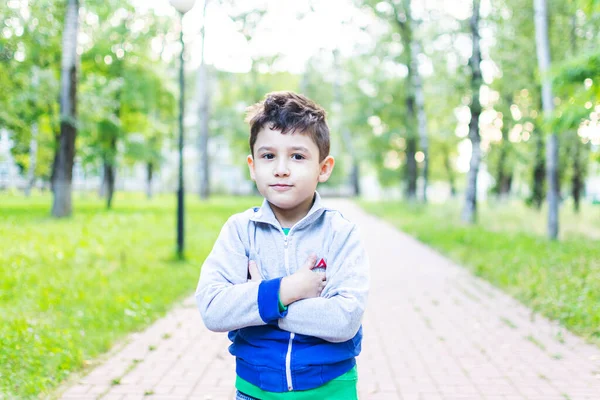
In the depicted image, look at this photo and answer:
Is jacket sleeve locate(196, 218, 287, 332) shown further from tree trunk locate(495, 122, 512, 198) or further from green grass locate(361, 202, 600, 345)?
tree trunk locate(495, 122, 512, 198)

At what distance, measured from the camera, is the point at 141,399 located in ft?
13.6

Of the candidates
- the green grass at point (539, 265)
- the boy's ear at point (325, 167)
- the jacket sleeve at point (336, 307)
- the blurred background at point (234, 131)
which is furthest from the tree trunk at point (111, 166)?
the jacket sleeve at point (336, 307)

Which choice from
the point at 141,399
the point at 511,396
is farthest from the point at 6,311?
the point at 511,396

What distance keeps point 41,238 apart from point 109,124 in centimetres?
1558

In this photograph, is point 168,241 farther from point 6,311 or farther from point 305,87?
point 305,87

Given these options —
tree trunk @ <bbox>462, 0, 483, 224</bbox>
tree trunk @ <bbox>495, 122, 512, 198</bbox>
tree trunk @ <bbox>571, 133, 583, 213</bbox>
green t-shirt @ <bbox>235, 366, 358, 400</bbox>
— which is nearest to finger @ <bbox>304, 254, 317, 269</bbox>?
green t-shirt @ <bbox>235, 366, 358, 400</bbox>

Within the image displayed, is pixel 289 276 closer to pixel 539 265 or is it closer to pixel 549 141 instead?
pixel 539 265

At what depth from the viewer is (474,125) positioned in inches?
717

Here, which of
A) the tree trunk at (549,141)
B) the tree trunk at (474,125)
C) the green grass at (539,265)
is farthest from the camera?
the tree trunk at (474,125)

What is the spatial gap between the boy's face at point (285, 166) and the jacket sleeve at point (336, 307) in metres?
0.28

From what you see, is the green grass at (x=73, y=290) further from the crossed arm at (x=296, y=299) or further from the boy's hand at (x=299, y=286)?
the boy's hand at (x=299, y=286)

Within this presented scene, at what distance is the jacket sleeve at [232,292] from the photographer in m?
2.06

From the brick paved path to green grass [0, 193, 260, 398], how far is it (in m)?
0.29

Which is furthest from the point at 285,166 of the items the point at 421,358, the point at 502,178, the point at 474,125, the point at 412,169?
the point at 502,178
